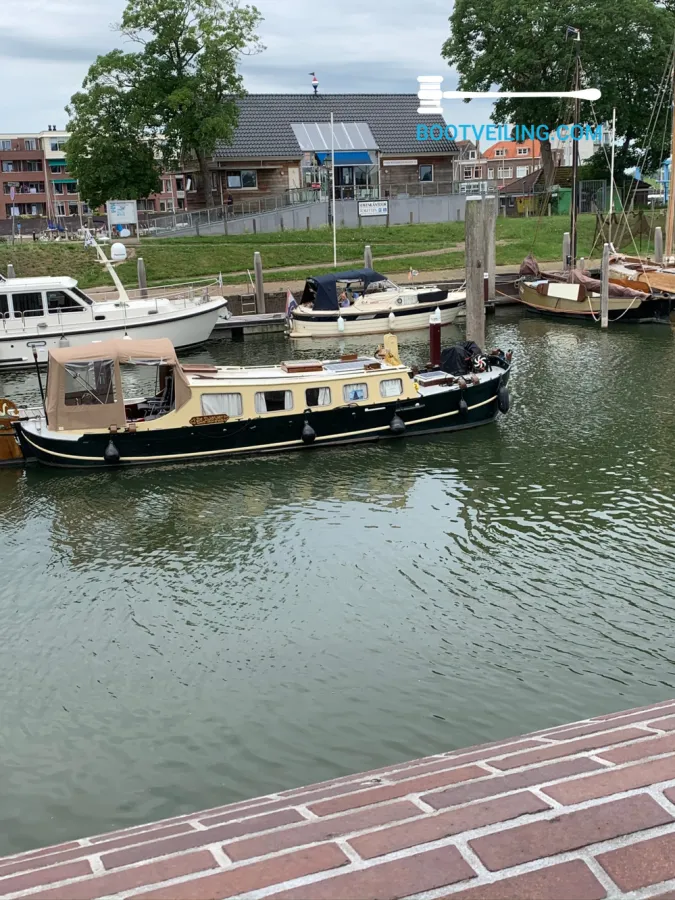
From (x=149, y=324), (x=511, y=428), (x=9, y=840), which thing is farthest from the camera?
(x=149, y=324)

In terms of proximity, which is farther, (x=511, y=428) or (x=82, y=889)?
(x=511, y=428)

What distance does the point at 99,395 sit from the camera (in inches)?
831

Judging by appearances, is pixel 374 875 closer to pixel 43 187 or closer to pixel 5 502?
pixel 5 502

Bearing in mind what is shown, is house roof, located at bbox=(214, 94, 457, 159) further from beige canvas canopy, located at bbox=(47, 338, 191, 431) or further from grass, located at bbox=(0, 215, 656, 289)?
beige canvas canopy, located at bbox=(47, 338, 191, 431)

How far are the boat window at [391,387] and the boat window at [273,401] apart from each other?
7.72ft

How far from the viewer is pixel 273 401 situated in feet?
71.4

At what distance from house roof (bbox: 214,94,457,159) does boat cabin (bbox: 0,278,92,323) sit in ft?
100

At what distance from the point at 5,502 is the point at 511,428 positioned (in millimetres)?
12540

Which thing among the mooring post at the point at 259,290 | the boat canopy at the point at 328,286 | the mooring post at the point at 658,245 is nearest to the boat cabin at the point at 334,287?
the boat canopy at the point at 328,286

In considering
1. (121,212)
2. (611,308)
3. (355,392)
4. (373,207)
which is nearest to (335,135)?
(373,207)

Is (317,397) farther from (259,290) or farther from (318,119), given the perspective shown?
(318,119)

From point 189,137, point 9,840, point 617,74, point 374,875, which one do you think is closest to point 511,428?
point 9,840

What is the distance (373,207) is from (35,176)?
→ 66211mm

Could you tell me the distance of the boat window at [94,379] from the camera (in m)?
20.9
